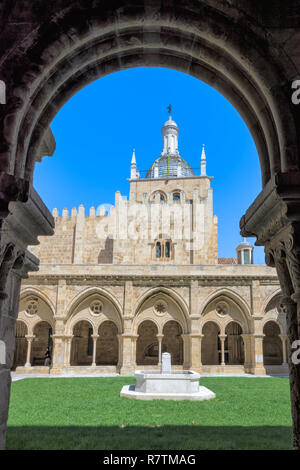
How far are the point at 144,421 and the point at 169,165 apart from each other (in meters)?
24.4

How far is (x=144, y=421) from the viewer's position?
6543mm

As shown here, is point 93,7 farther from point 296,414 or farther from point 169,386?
point 169,386

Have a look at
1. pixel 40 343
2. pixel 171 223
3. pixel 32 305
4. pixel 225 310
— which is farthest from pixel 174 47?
pixel 171 223

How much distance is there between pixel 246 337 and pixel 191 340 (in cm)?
265

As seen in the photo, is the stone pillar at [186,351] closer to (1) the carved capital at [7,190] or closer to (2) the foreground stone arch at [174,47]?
(2) the foreground stone arch at [174,47]

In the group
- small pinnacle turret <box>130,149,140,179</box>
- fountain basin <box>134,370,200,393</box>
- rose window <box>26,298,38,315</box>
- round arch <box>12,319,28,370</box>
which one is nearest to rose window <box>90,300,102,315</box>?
rose window <box>26,298,38,315</box>

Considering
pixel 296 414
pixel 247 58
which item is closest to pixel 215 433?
pixel 296 414

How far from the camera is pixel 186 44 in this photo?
3037mm

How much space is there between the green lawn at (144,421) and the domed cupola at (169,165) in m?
20.3

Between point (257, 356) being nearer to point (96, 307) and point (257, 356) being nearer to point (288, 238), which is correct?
point (96, 307)

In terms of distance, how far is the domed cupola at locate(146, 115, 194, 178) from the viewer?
28797 mm

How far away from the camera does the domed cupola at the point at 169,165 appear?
94.5 feet

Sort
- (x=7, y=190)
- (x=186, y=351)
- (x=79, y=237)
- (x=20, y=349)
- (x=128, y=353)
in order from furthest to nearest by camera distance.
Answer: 1. (x=79, y=237)
2. (x=20, y=349)
3. (x=186, y=351)
4. (x=128, y=353)
5. (x=7, y=190)

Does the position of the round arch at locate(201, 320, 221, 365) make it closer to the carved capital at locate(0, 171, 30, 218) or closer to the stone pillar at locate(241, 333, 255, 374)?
the stone pillar at locate(241, 333, 255, 374)
